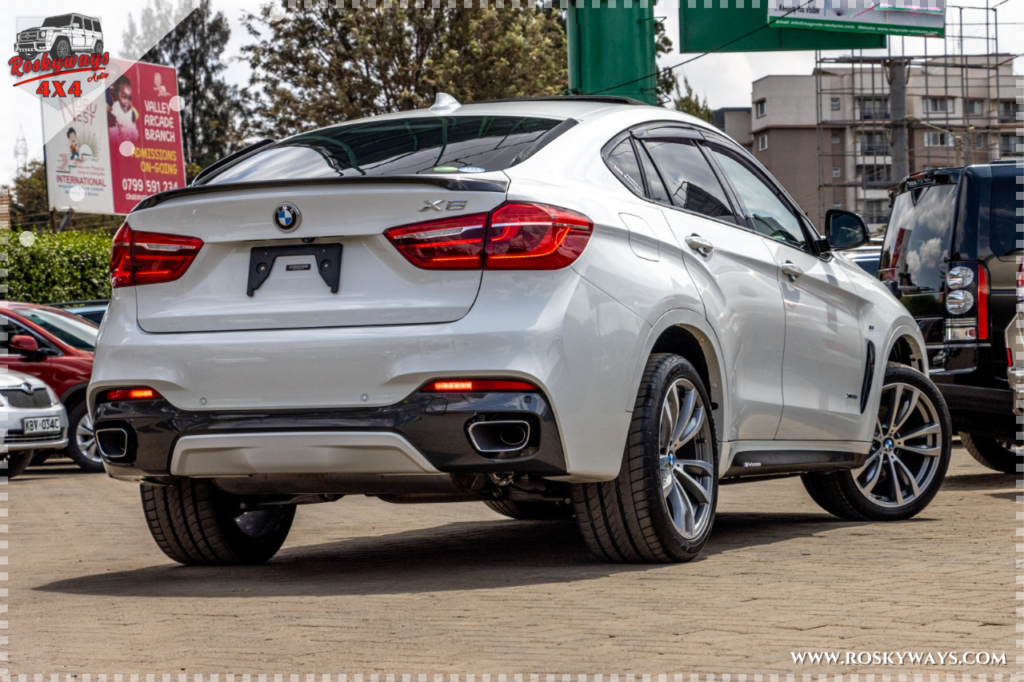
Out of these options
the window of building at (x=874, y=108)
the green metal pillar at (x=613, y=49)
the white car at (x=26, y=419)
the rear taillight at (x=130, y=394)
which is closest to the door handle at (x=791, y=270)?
the rear taillight at (x=130, y=394)

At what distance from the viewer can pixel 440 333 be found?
188 inches

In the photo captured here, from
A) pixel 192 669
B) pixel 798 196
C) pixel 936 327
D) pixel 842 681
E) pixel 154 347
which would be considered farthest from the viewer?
pixel 798 196

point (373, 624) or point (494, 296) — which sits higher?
point (494, 296)

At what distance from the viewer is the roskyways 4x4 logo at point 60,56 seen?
106 ft

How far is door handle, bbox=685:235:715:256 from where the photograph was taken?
18.6ft

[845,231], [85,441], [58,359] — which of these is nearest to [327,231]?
[845,231]

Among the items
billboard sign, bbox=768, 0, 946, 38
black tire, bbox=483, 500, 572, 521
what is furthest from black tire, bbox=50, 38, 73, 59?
black tire, bbox=483, 500, 572, 521

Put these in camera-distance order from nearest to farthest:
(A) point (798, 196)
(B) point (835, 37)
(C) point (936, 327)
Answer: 1. (C) point (936, 327)
2. (B) point (835, 37)
3. (A) point (798, 196)

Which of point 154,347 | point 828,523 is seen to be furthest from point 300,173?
point 828,523

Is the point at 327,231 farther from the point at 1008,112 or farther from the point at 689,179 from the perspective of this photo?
the point at 1008,112

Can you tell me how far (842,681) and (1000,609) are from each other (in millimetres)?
1090

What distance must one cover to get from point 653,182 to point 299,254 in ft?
5.10

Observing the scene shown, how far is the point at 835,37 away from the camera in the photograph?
73.4 feet

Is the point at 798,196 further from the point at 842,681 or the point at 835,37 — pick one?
the point at 842,681
